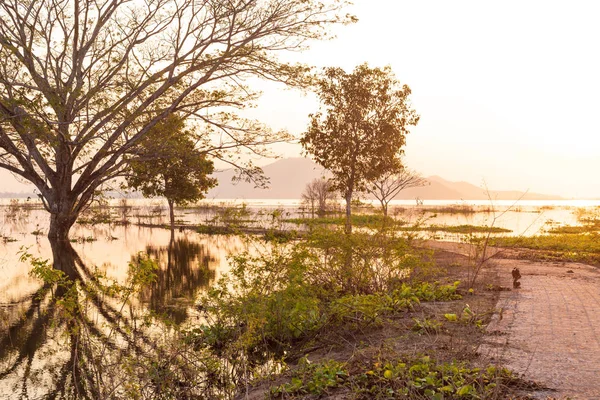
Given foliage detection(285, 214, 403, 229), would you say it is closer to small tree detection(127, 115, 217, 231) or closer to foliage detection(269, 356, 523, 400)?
foliage detection(269, 356, 523, 400)

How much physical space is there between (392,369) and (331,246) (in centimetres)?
520

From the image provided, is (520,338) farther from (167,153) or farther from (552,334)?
(167,153)

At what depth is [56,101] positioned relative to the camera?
1510 centimetres

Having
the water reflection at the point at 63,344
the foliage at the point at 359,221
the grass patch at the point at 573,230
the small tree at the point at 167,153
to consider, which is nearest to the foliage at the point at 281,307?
the water reflection at the point at 63,344

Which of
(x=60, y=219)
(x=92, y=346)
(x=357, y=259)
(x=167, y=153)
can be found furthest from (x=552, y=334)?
(x=60, y=219)

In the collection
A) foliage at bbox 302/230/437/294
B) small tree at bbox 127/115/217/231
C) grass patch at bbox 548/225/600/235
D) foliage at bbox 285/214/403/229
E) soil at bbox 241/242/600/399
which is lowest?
soil at bbox 241/242/600/399

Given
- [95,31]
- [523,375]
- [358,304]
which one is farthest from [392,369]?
[95,31]

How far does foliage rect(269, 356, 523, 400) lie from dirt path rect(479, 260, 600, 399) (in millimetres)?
409

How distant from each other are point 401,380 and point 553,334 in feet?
12.2

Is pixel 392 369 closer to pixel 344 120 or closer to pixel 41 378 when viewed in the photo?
pixel 41 378

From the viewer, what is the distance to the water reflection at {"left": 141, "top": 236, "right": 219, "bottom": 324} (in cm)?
1276

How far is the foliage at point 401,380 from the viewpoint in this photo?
221 inches

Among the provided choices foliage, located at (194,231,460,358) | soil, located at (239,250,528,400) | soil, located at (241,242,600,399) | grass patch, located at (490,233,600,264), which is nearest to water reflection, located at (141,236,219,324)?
foliage, located at (194,231,460,358)

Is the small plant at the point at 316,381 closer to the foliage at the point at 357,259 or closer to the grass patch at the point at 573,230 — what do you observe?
the foliage at the point at 357,259
